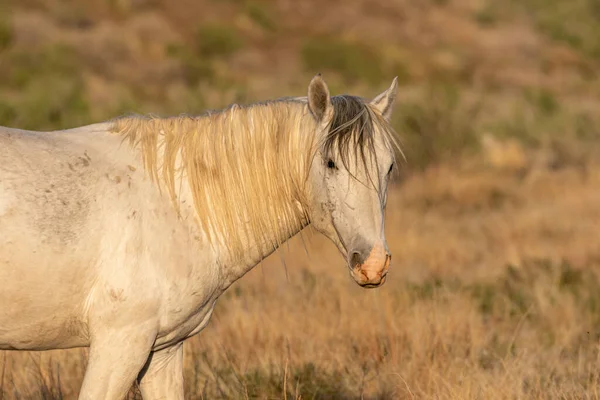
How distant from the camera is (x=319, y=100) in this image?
3.71 metres

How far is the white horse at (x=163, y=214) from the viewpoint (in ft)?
11.2

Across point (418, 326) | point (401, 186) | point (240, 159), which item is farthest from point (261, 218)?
point (401, 186)

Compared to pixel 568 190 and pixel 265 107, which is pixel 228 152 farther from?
pixel 568 190

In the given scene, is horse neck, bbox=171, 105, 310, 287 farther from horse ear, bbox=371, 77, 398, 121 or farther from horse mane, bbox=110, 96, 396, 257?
horse ear, bbox=371, 77, 398, 121

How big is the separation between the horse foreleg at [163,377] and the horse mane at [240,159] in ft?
1.96

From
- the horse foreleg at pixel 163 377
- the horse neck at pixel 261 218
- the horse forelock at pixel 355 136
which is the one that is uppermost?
the horse forelock at pixel 355 136

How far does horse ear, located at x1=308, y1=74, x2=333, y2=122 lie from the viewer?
364 cm

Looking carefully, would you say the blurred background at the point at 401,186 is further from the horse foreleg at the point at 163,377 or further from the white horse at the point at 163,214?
the horse foreleg at the point at 163,377

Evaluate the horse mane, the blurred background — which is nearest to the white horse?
the horse mane

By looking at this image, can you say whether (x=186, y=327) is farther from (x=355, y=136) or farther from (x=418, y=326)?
(x=418, y=326)

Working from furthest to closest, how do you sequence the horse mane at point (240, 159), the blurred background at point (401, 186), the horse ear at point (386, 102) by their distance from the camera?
1. the blurred background at point (401, 186)
2. the horse ear at point (386, 102)
3. the horse mane at point (240, 159)

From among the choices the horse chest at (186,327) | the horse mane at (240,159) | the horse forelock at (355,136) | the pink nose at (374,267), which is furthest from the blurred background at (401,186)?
the horse chest at (186,327)

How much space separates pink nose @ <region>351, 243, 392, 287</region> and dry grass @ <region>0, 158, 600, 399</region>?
0.38m

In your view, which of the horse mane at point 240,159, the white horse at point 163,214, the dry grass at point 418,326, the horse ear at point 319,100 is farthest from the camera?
the dry grass at point 418,326
